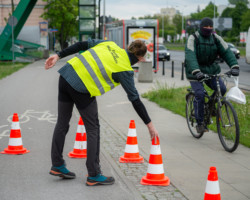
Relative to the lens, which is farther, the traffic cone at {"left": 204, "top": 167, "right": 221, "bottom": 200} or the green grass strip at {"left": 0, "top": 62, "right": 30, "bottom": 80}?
the green grass strip at {"left": 0, "top": 62, "right": 30, "bottom": 80}

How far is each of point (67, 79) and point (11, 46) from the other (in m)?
32.0

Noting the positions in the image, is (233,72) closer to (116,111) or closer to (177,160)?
(177,160)

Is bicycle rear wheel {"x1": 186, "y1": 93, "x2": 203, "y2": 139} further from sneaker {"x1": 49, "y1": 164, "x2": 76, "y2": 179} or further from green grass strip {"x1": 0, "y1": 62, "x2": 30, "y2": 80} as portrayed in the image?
green grass strip {"x1": 0, "y1": 62, "x2": 30, "y2": 80}

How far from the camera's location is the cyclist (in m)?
7.79

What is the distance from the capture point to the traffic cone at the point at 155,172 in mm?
5590

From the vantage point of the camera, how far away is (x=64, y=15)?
2319 inches

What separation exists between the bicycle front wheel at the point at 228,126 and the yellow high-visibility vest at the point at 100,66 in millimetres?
2450

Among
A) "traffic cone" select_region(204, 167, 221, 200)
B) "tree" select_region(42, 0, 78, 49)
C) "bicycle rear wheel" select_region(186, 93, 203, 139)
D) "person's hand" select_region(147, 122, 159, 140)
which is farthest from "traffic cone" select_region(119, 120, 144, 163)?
"tree" select_region(42, 0, 78, 49)

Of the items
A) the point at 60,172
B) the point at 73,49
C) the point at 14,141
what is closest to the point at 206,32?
the point at 73,49

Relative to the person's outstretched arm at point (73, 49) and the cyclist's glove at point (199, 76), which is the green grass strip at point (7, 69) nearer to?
the cyclist's glove at point (199, 76)

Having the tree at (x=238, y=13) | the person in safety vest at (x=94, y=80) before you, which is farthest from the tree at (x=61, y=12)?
the tree at (x=238, y=13)

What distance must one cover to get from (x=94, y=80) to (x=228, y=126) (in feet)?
9.10

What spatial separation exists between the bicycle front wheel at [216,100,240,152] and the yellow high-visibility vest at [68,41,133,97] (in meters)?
2.45

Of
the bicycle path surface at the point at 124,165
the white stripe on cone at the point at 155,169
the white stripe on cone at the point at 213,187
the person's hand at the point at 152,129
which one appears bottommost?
the bicycle path surface at the point at 124,165
